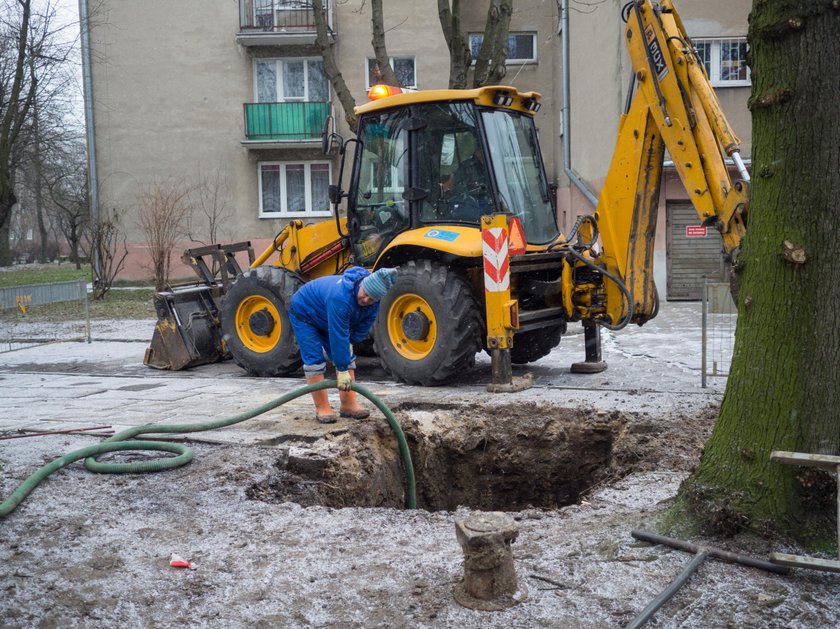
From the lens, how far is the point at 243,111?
24281mm

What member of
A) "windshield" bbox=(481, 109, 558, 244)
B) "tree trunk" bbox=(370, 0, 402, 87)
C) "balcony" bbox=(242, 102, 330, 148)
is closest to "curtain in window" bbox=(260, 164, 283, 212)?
"balcony" bbox=(242, 102, 330, 148)

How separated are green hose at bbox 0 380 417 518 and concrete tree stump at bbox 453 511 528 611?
239cm

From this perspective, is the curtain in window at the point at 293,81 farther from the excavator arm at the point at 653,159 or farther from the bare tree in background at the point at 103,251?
the excavator arm at the point at 653,159

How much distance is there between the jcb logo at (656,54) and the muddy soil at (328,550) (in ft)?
9.50

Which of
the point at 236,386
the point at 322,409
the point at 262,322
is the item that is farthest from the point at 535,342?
the point at 322,409

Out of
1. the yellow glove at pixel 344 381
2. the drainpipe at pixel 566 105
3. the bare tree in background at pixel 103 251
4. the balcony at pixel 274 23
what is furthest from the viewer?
the balcony at pixel 274 23

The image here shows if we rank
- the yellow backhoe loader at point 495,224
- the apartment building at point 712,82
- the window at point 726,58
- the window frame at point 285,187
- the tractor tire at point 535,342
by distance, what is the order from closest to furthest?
the yellow backhoe loader at point 495,224
the tractor tire at point 535,342
the apartment building at point 712,82
the window at point 726,58
the window frame at point 285,187

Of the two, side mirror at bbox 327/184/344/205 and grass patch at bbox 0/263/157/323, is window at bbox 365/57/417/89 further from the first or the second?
side mirror at bbox 327/184/344/205

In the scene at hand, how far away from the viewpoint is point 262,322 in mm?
9156

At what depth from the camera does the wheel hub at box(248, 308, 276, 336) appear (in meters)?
9.14

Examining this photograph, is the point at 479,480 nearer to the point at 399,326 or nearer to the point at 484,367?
the point at 399,326

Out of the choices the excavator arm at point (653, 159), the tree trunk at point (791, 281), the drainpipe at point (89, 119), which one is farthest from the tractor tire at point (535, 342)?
the drainpipe at point (89, 119)

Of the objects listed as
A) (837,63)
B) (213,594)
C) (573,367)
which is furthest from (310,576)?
(573,367)

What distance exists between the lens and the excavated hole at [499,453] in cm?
623
